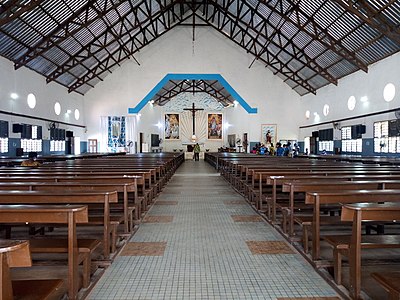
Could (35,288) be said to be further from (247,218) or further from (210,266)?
(247,218)

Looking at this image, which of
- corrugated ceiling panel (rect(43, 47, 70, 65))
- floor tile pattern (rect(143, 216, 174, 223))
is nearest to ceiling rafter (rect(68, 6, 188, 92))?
corrugated ceiling panel (rect(43, 47, 70, 65))

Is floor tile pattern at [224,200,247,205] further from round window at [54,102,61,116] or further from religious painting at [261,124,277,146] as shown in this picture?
religious painting at [261,124,277,146]

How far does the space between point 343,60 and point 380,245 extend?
1594cm

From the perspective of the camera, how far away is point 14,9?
11750mm

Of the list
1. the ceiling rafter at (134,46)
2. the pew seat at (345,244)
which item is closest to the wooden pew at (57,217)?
the pew seat at (345,244)

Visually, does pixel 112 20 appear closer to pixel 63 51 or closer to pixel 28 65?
pixel 63 51

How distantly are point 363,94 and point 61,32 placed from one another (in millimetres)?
13675

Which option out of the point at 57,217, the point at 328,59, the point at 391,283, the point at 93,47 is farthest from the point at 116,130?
the point at 391,283

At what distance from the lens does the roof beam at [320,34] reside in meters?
15.5

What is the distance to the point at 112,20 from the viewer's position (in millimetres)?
17891

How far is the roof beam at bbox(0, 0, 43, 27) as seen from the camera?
35.9 feet

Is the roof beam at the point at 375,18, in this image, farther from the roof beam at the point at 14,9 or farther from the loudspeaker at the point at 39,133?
the loudspeaker at the point at 39,133

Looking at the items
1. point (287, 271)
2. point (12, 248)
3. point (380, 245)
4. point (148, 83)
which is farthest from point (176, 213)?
point (148, 83)

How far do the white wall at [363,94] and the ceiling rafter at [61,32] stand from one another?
11115 millimetres
